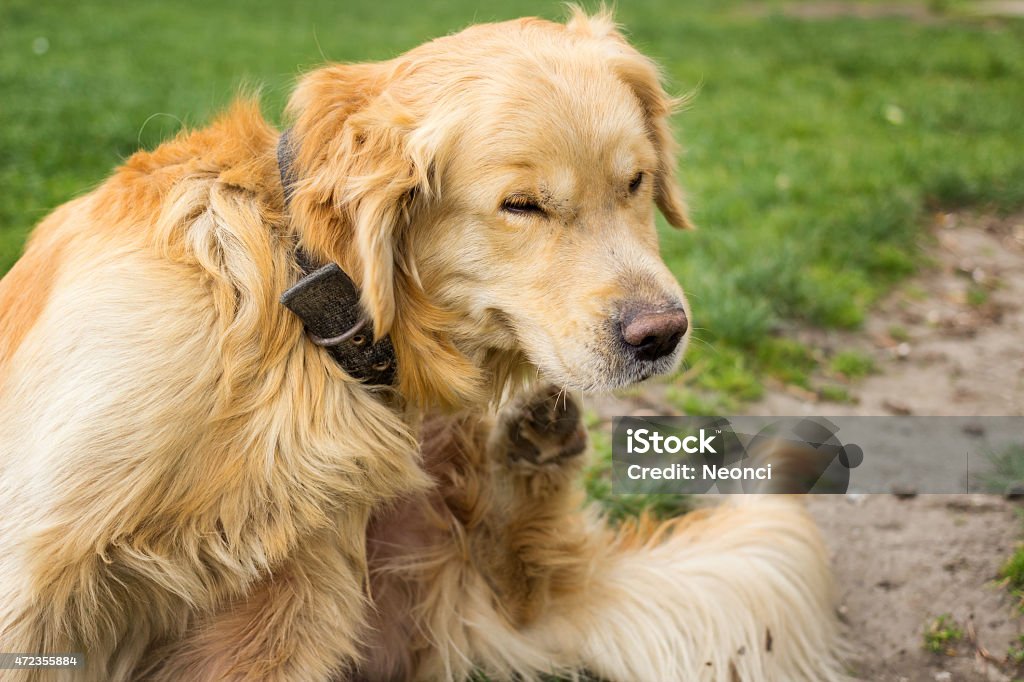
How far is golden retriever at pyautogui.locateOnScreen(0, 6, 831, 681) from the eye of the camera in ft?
7.26

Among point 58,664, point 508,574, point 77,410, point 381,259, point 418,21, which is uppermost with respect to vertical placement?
point 381,259

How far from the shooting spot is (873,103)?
887cm

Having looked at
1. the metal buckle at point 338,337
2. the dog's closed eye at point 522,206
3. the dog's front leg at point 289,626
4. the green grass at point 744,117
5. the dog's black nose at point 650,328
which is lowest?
the green grass at point 744,117

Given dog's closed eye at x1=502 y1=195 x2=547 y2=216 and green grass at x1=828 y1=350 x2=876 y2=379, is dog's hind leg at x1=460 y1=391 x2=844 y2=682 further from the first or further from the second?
green grass at x1=828 y1=350 x2=876 y2=379

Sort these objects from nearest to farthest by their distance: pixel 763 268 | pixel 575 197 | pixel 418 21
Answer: pixel 575 197 < pixel 763 268 < pixel 418 21

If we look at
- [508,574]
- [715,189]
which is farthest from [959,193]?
[508,574]

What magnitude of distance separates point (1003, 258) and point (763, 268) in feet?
5.82

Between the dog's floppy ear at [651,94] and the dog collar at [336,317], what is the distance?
3.36ft

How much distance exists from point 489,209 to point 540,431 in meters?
0.79

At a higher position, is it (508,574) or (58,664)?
(58,664)

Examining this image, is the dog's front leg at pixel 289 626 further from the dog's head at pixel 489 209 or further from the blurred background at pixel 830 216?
the blurred background at pixel 830 216

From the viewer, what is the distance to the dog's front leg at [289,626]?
2.39m

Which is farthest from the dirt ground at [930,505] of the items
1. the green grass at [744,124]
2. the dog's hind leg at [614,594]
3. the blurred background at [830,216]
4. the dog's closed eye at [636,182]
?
the dog's closed eye at [636,182]

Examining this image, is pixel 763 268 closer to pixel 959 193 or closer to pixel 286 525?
pixel 959 193
